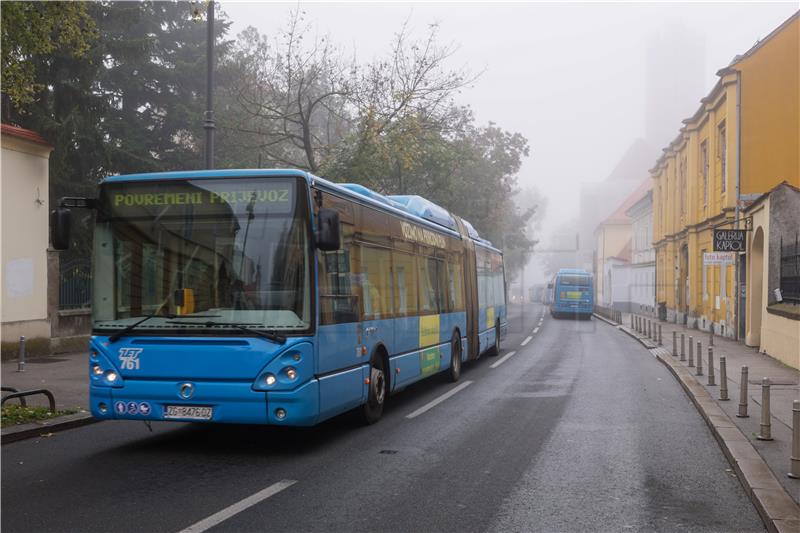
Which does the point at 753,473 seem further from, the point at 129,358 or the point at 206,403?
the point at 129,358

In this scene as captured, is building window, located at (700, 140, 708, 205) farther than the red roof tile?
Yes

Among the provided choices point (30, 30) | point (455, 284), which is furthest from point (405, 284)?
point (30, 30)

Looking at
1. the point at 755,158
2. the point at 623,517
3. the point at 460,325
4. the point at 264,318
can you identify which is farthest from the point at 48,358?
the point at 755,158

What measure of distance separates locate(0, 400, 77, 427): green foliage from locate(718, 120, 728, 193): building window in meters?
26.1

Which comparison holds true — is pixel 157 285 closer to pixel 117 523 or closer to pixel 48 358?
pixel 117 523

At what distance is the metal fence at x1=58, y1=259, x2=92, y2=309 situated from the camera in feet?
66.2

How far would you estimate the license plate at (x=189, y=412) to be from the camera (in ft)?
25.6

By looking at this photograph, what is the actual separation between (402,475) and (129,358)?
308cm

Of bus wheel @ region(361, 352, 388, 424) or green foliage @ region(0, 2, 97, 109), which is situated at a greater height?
green foliage @ region(0, 2, 97, 109)

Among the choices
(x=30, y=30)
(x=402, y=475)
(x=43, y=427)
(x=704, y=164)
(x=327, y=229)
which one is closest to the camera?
(x=402, y=475)

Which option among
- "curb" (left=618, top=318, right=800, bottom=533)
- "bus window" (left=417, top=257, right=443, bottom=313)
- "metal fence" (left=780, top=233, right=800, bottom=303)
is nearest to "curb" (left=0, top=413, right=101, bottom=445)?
"bus window" (left=417, top=257, right=443, bottom=313)

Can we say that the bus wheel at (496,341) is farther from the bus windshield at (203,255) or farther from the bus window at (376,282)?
the bus windshield at (203,255)

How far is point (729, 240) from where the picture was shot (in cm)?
2112

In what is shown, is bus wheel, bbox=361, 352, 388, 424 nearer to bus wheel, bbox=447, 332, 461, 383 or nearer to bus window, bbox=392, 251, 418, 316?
bus window, bbox=392, 251, 418, 316
